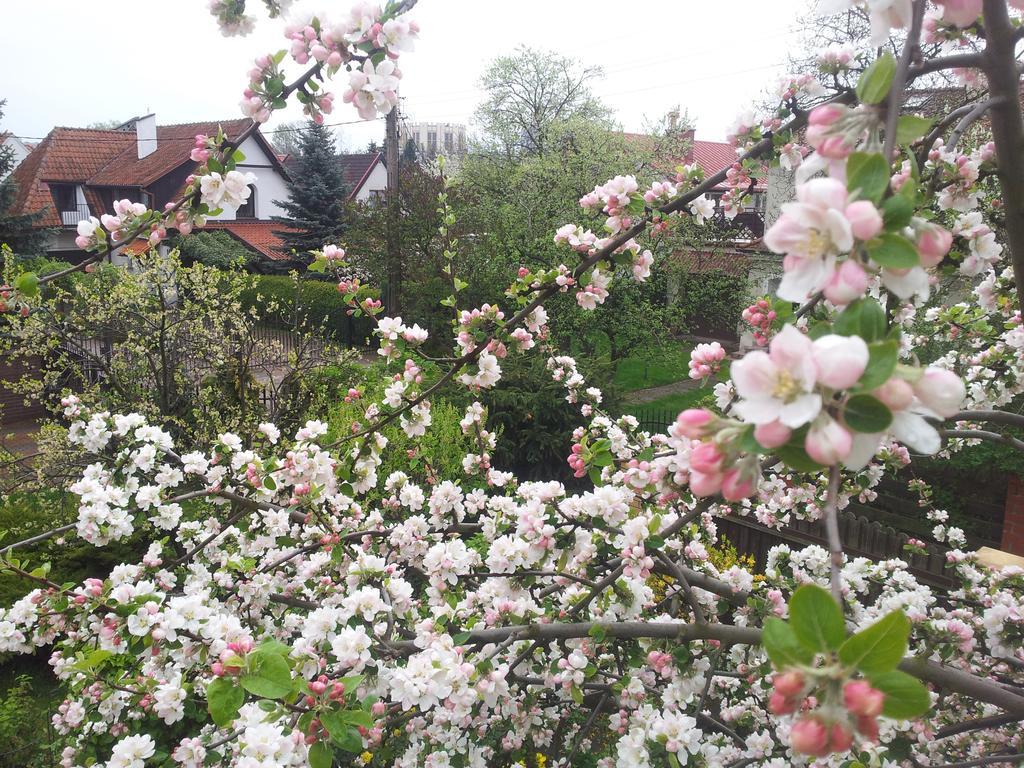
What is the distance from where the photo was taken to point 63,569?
15.3ft

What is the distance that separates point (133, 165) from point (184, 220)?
78.4 ft

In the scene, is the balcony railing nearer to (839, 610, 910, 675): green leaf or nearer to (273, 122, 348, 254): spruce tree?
(273, 122, 348, 254): spruce tree

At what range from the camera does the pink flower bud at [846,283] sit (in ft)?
2.01

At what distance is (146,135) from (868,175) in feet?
83.7

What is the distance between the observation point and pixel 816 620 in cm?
62

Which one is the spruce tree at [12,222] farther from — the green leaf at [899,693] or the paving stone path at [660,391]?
the green leaf at [899,693]

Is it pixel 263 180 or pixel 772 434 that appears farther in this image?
pixel 263 180

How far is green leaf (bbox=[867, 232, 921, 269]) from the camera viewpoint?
61cm

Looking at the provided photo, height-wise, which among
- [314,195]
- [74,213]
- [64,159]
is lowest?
[74,213]

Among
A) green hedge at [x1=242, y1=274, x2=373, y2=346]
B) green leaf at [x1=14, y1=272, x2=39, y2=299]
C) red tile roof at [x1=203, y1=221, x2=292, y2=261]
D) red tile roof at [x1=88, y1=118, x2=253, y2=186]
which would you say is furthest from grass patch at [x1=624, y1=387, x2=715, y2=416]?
A: red tile roof at [x1=88, y1=118, x2=253, y2=186]

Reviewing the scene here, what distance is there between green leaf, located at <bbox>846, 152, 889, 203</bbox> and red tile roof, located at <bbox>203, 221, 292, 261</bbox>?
21.0 m

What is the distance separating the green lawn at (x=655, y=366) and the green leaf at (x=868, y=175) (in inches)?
396

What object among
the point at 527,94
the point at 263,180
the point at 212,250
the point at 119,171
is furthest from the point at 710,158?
the point at 119,171

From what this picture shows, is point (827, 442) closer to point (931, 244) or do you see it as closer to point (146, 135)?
point (931, 244)
